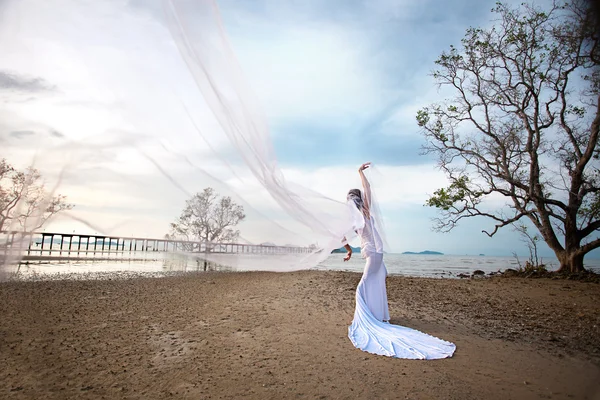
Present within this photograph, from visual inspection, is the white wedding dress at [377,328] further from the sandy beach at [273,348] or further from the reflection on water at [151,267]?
the reflection on water at [151,267]

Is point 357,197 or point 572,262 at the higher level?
point 357,197

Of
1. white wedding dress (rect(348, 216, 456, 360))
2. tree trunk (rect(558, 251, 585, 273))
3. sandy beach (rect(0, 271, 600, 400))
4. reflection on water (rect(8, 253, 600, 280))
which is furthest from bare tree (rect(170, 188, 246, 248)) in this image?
tree trunk (rect(558, 251, 585, 273))

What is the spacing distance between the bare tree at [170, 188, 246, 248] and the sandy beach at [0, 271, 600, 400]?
2.08 meters

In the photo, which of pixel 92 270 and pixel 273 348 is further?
pixel 92 270

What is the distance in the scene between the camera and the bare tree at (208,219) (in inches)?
357

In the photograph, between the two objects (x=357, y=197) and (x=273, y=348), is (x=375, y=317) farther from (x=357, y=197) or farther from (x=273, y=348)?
(x=357, y=197)

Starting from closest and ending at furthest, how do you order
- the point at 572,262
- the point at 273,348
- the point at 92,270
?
the point at 273,348 → the point at 572,262 → the point at 92,270

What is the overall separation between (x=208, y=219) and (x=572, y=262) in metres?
16.6

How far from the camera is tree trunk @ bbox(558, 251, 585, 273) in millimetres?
15984

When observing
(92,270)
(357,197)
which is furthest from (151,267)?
(357,197)

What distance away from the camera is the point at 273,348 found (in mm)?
5102

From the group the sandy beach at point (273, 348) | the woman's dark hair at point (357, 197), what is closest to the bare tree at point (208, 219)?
the sandy beach at point (273, 348)

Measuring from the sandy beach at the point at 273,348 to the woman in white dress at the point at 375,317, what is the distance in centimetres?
26

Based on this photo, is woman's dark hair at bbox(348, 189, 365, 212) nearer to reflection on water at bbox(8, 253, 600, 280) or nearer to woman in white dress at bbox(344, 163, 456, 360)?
woman in white dress at bbox(344, 163, 456, 360)
